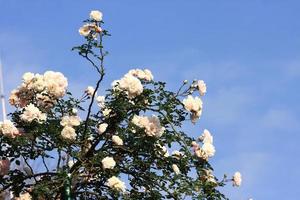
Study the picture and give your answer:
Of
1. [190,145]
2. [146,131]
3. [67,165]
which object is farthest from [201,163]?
[67,165]

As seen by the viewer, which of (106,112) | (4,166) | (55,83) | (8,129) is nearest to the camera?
(8,129)

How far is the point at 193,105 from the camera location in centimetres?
629

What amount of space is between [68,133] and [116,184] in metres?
0.61

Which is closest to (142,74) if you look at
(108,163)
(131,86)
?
(131,86)

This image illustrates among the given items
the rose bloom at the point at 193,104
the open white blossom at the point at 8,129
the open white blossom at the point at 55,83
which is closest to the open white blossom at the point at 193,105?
the rose bloom at the point at 193,104

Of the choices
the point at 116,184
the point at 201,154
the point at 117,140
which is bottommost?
the point at 116,184

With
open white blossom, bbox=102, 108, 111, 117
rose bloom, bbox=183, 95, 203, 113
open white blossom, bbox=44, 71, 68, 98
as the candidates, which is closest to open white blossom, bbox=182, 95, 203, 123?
rose bloom, bbox=183, 95, 203, 113

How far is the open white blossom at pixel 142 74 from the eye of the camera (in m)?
6.52

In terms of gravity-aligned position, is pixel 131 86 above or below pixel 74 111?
below

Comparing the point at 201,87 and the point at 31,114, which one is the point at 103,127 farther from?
the point at 201,87

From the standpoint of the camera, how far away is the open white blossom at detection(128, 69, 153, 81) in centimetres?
652

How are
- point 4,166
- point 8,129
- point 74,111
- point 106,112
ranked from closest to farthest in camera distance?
point 8,129 → point 4,166 → point 106,112 → point 74,111

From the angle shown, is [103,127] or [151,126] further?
[103,127]

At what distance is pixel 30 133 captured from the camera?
609 centimetres
